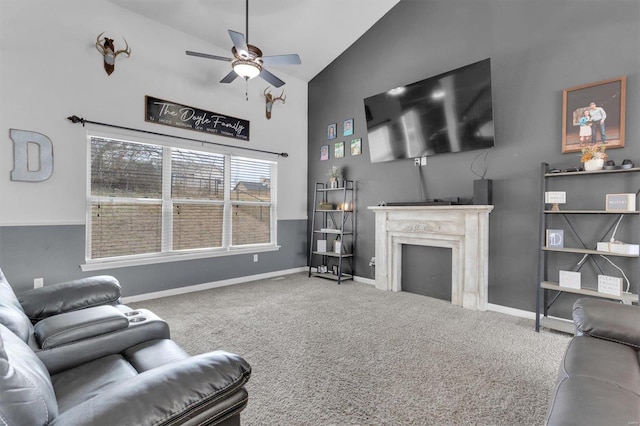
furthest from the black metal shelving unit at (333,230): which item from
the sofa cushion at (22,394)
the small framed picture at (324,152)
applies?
the sofa cushion at (22,394)

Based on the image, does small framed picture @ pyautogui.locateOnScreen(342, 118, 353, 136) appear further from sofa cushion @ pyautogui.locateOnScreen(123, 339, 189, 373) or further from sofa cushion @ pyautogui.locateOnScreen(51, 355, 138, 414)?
sofa cushion @ pyautogui.locateOnScreen(51, 355, 138, 414)

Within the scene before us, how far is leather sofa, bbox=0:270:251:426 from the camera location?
2.66 ft

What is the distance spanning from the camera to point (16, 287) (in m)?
3.15

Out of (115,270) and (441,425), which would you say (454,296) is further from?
(115,270)

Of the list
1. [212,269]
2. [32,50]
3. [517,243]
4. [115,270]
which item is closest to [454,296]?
[517,243]

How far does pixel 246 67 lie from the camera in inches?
122

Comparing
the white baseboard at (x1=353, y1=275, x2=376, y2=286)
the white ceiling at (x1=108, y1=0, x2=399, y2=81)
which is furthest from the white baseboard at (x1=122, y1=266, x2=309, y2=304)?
the white ceiling at (x1=108, y1=0, x2=399, y2=81)

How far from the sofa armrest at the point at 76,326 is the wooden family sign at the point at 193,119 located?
306cm

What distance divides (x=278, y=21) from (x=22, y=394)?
466cm

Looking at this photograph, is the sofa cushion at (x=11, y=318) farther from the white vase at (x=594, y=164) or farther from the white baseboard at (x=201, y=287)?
the white vase at (x=594, y=164)

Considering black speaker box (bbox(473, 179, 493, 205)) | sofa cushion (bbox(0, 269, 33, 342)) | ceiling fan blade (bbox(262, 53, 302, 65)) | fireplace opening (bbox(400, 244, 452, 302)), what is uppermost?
ceiling fan blade (bbox(262, 53, 302, 65))

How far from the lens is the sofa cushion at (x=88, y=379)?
1169mm

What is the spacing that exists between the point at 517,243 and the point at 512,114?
144 centimetres

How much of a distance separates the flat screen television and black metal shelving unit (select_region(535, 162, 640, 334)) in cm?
91
